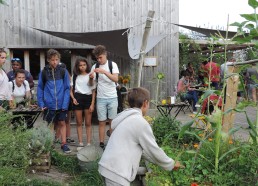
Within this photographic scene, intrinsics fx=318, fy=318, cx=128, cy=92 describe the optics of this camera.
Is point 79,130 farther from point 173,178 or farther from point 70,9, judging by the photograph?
point 70,9

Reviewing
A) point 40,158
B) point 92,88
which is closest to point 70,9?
point 92,88

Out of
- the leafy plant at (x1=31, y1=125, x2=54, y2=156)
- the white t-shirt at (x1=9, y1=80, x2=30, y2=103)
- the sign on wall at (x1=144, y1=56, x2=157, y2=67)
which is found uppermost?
the sign on wall at (x1=144, y1=56, x2=157, y2=67)

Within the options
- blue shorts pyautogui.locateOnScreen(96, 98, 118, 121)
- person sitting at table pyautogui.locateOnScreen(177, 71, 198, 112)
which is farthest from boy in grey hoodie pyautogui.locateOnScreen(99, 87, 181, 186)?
person sitting at table pyautogui.locateOnScreen(177, 71, 198, 112)

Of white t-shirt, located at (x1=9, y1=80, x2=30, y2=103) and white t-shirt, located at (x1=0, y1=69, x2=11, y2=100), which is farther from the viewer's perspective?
white t-shirt, located at (x1=9, y1=80, x2=30, y2=103)

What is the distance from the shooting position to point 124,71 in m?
9.82

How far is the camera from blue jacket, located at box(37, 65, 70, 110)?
15.2ft

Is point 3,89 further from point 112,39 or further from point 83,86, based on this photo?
point 112,39

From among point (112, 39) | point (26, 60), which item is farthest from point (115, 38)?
point (26, 60)

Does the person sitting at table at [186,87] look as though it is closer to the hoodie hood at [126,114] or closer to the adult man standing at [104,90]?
the adult man standing at [104,90]

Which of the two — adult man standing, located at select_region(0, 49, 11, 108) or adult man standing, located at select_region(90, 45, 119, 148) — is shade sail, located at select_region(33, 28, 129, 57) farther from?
adult man standing, located at select_region(0, 49, 11, 108)

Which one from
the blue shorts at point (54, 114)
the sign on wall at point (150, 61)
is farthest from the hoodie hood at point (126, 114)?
the sign on wall at point (150, 61)

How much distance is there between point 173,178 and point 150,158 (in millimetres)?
658

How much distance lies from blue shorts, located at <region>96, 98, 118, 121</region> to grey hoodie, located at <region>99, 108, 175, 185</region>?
2188mm

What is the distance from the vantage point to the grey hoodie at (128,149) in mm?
2500
